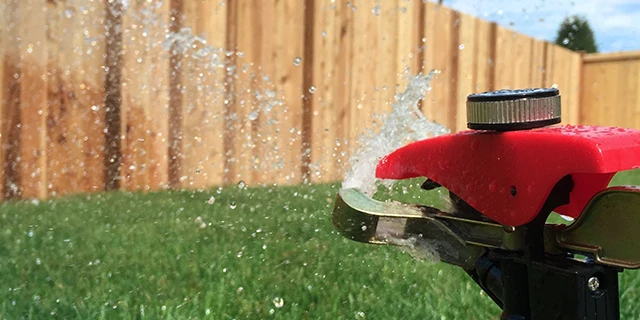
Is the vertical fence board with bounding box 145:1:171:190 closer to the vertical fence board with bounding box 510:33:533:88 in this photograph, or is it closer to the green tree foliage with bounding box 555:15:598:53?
the vertical fence board with bounding box 510:33:533:88

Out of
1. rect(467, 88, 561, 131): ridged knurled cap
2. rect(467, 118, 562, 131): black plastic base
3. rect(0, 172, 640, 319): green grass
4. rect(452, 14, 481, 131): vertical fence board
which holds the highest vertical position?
rect(452, 14, 481, 131): vertical fence board

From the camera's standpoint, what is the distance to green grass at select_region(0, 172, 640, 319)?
138 cm

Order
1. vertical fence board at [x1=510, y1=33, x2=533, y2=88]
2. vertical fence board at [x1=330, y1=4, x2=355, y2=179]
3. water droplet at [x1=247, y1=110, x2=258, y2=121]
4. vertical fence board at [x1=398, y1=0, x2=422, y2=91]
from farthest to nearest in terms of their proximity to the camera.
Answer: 1. vertical fence board at [x1=510, y1=33, x2=533, y2=88]
2. vertical fence board at [x1=398, y1=0, x2=422, y2=91]
3. vertical fence board at [x1=330, y1=4, x2=355, y2=179]
4. water droplet at [x1=247, y1=110, x2=258, y2=121]

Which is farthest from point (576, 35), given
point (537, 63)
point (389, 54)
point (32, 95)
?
point (32, 95)

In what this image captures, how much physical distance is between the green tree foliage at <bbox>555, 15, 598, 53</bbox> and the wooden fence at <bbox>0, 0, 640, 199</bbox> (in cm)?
704

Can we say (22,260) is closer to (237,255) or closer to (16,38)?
(237,255)

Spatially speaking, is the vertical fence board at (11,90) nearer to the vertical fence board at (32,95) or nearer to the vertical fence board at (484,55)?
the vertical fence board at (32,95)

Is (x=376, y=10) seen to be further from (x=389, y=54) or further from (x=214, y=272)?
(x=214, y=272)

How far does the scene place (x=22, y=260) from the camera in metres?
1.84

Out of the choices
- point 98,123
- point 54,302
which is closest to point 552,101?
point 54,302

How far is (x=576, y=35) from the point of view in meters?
11.2

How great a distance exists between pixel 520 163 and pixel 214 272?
1083mm

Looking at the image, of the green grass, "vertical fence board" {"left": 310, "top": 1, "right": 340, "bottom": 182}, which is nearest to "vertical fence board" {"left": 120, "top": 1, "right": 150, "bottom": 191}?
the green grass

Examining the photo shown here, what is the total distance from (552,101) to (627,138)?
91 millimetres
